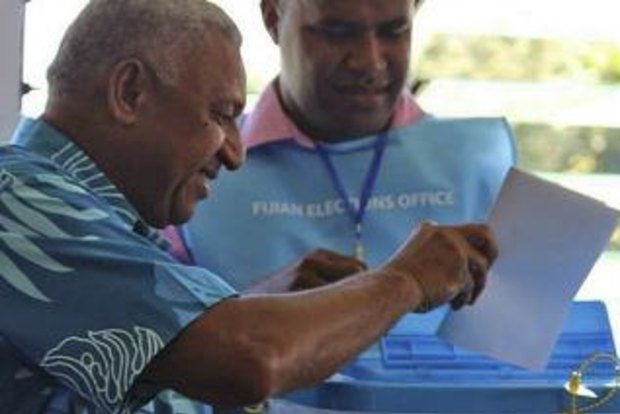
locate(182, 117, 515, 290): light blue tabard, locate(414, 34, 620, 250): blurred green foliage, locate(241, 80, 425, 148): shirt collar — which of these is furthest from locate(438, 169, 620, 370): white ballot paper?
locate(414, 34, 620, 250): blurred green foliage

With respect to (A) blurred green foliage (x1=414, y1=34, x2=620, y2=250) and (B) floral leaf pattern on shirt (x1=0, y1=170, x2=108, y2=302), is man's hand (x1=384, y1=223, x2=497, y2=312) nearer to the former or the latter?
(B) floral leaf pattern on shirt (x1=0, y1=170, x2=108, y2=302)

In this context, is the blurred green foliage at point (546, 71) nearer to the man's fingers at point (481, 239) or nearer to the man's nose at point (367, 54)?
the man's nose at point (367, 54)

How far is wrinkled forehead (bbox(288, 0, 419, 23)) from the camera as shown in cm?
137

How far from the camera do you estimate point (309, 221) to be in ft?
4.57

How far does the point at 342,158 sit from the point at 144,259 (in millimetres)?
587

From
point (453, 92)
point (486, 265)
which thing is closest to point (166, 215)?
point (486, 265)

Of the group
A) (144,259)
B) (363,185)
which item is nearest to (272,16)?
(363,185)

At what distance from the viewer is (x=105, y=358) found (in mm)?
854

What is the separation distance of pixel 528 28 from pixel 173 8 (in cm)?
100

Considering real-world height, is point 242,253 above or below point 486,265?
below

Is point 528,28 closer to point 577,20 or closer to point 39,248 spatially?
point 577,20

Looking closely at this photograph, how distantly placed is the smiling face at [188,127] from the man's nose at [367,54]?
1.28 feet

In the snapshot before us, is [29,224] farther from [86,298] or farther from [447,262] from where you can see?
[447,262]

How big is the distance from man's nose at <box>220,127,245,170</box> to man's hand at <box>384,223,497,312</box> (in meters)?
0.16
